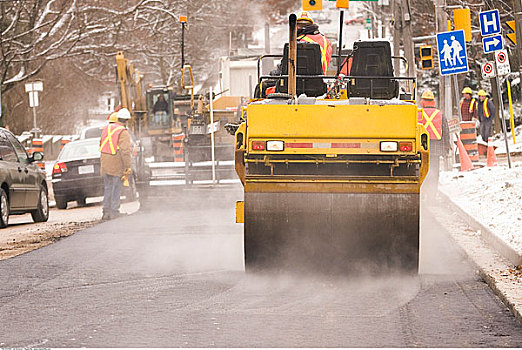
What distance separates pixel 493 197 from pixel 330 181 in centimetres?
753

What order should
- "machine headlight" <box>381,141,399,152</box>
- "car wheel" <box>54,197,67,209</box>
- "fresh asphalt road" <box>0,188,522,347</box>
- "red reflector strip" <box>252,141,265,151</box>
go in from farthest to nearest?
"car wheel" <box>54,197,67,209</box> < "red reflector strip" <box>252,141,265,151</box> < "machine headlight" <box>381,141,399,152</box> < "fresh asphalt road" <box>0,188,522,347</box>

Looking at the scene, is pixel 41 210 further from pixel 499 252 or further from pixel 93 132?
pixel 93 132

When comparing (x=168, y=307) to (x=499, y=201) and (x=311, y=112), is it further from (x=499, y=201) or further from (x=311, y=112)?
(x=499, y=201)

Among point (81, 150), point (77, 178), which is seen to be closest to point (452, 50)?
point (81, 150)

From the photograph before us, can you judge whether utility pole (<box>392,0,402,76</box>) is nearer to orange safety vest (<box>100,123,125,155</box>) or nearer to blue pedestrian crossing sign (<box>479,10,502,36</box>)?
blue pedestrian crossing sign (<box>479,10,502,36</box>)

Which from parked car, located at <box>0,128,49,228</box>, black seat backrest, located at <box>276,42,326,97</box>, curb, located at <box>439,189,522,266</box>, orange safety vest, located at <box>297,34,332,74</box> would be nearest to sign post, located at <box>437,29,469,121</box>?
curb, located at <box>439,189,522,266</box>

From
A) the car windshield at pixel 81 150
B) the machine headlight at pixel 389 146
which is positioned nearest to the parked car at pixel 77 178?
the car windshield at pixel 81 150

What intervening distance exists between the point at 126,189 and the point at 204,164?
2.41 meters

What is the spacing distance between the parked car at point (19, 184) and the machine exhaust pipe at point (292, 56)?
333 inches

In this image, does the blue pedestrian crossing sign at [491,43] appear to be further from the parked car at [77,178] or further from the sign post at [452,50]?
the parked car at [77,178]

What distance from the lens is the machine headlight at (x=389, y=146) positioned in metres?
8.91

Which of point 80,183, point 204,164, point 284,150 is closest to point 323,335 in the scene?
point 284,150

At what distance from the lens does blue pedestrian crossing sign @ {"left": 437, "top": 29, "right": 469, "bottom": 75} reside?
82.5 feet

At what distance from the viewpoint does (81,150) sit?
2205cm
